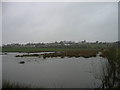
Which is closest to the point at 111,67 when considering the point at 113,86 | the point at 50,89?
the point at 113,86

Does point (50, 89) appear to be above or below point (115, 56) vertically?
below

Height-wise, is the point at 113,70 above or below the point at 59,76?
above

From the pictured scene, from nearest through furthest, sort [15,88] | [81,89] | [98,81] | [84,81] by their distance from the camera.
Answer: [15,88]
[81,89]
[98,81]
[84,81]

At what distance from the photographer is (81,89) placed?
7.34 meters

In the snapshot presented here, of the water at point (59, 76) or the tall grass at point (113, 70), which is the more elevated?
the tall grass at point (113, 70)

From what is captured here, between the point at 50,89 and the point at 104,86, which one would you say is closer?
the point at 104,86

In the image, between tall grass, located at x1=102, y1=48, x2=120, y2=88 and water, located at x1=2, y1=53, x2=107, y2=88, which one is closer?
tall grass, located at x1=102, y1=48, x2=120, y2=88

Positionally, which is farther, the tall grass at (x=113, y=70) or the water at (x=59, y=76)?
the water at (x=59, y=76)

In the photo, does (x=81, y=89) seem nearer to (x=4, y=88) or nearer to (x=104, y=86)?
(x=104, y=86)

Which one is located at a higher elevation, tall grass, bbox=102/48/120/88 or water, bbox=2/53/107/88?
tall grass, bbox=102/48/120/88

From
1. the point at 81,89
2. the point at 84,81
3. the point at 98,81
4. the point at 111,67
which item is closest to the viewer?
the point at 111,67

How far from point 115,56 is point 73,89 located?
9.13ft

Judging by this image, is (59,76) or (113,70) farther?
(59,76)

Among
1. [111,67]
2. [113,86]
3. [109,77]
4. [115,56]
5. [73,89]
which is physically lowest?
[73,89]
